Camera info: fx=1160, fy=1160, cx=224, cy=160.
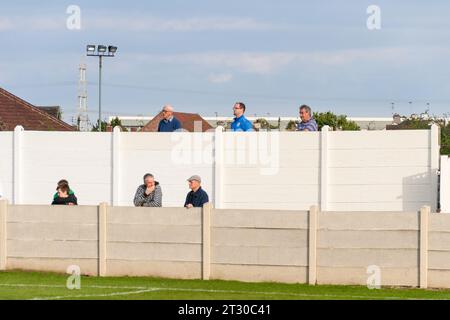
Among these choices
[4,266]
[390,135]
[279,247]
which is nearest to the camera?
[279,247]

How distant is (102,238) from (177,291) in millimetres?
3116

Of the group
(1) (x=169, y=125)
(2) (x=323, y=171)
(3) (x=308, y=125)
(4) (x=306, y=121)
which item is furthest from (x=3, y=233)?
(2) (x=323, y=171)

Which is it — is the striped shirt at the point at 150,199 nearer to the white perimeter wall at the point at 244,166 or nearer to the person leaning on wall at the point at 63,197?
the person leaning on wall at the point at 63,197

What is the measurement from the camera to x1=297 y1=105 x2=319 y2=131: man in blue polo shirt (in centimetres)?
2367

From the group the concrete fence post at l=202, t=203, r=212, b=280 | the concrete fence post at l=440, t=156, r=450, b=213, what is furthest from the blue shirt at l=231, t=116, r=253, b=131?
the concrete fence post at l=202, t=203, r=212, b=280

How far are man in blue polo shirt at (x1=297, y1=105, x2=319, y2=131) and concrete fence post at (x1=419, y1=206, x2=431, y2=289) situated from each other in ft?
18.4

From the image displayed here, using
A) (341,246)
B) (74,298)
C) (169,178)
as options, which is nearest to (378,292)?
(341,246)

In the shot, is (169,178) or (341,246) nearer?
(341,246)

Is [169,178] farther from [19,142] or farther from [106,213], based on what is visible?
[106,213]

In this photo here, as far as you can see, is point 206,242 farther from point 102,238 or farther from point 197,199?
point 102,238

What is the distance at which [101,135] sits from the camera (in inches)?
1030

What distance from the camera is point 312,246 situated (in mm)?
18812

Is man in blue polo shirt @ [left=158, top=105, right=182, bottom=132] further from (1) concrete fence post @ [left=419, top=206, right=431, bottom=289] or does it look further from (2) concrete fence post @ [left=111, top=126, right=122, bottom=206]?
(1) concrete fence post @ [left=419, top=206, right=431, bottom=289]
